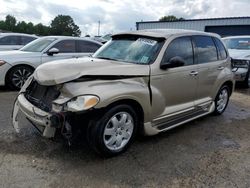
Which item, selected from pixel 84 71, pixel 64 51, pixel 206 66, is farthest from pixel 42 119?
pixel 64 51

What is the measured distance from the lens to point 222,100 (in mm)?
6379

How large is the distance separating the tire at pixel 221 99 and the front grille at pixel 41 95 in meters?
3.62

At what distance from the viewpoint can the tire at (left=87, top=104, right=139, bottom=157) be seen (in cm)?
367

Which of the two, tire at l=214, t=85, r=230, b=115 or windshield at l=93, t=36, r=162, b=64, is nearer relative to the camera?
windshield at l=93, t=36, r=162, b=64

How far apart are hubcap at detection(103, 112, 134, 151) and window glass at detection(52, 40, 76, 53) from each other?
203 inches

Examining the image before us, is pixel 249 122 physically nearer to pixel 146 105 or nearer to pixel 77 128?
pixel 146 105

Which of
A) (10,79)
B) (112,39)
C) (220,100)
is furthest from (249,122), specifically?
(10,79)

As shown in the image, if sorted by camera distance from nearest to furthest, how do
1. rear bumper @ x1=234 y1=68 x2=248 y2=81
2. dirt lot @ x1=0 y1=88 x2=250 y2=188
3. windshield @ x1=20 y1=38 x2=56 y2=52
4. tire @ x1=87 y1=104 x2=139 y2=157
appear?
1. dirt lot @ x1=0 y1=88 x2=250 y2=188
2. tire @ x1=87 y1=104 x2=139 y2=157
3. windshield @ x1=20 y1=38 x2=56 y2=52
4. rear bumper @ x1=234 y1=68 x2=248 y2=81

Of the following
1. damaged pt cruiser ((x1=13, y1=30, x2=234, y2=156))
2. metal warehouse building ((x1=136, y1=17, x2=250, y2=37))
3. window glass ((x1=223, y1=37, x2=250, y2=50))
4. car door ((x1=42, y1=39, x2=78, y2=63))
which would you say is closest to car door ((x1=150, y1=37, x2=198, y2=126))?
damaged pt cruiser ((x1=13, y1=30, x2=234, y2=156))

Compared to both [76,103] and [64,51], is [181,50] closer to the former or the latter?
[76,103]

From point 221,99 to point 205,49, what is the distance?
4.35 feet

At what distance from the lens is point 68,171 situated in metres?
3.58

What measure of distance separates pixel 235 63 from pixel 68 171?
773cm

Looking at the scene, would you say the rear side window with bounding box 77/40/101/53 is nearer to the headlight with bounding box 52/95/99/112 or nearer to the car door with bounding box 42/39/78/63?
the car door with bounding box 42/39/78/63
